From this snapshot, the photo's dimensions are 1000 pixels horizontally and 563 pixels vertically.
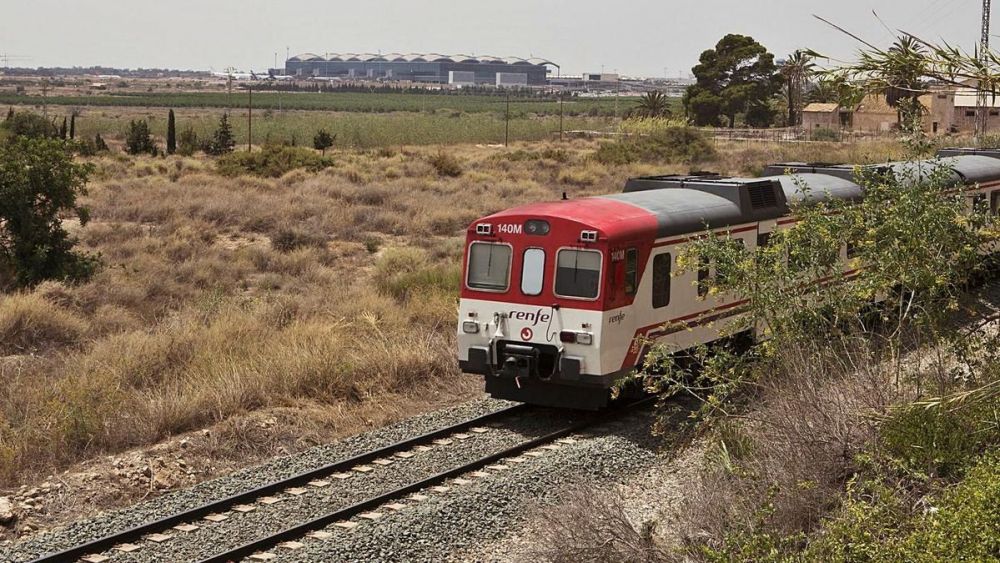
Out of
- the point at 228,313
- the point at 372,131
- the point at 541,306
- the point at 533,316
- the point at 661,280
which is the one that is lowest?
the point at 228,313

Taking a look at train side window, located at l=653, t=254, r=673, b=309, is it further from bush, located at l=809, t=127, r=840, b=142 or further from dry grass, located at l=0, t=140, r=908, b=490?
bush, located at l=809, t=127, r=840, b=142

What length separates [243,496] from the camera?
1129cm

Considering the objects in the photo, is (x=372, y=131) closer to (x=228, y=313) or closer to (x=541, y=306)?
(x=228, y=313)

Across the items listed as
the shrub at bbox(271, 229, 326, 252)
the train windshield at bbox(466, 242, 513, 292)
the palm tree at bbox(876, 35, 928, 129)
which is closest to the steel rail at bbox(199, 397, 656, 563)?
the train windshield at bbox(466, 242, 513, 292)

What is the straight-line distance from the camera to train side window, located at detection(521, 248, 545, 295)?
1371 cm

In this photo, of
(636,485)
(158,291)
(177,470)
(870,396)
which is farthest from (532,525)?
(158,291)

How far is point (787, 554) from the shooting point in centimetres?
764

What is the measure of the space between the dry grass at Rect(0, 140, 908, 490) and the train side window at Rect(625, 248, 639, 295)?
337 centimetres

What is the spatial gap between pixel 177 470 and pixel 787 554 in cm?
703

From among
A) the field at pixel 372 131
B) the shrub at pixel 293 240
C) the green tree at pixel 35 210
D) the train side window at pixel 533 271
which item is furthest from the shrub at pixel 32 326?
the field at pixel 372 131

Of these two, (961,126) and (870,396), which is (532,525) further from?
(961,126)

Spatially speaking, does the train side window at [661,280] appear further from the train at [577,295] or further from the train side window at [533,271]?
the train side window at [533,271]

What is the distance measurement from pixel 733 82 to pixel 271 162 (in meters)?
50.3

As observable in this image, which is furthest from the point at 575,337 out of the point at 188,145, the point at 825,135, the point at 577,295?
the point at 825,135
